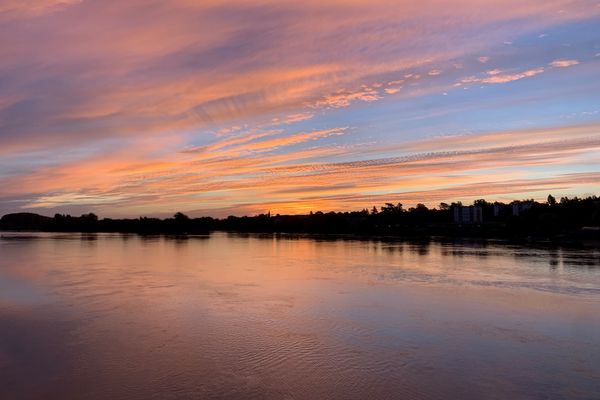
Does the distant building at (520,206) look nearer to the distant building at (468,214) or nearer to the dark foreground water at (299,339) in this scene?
the distant building at (468,214)

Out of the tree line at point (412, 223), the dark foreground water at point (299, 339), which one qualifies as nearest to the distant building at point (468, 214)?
the tree line at point (412, 223)

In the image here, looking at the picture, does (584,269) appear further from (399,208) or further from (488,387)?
(399,208)

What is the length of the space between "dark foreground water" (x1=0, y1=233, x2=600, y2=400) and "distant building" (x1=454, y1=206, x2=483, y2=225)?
289ft

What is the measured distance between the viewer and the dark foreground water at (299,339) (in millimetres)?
6371

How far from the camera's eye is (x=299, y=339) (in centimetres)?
862

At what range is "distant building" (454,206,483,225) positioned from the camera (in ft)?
332

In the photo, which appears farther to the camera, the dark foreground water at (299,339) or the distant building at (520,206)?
the distant building at (520,206)

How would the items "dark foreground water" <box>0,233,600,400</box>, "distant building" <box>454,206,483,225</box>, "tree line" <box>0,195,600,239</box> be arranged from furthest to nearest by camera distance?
"distant building" <box>454,206,483,225</box> → "tree line" <box>0,195,600,239</box> → "dark foreground water" <box>0,233,600,400</box>

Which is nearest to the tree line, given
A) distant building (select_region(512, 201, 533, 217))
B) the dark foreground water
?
distant building (select_region(512, 201, 533, 217))

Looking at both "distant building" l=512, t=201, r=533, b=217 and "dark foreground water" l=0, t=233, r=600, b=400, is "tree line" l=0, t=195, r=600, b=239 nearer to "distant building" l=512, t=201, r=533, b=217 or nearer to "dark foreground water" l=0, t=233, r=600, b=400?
"distant building" l=512, t=201, r=533, b=217

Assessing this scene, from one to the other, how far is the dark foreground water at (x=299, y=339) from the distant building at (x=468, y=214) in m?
88.1

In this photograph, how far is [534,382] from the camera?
6559 millimetres

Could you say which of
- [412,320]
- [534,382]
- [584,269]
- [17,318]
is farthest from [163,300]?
[584,269]

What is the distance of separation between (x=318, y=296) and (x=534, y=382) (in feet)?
24.1
